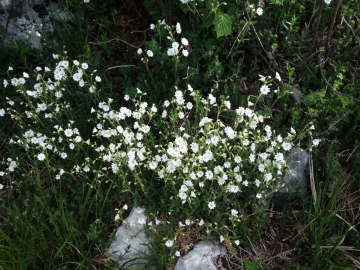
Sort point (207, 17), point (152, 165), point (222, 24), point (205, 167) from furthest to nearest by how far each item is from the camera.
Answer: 1. point (207, 17)
2. point (222, 24)
3. point (152, 165)
4. point (205, 167)

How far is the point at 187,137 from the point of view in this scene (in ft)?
10.0

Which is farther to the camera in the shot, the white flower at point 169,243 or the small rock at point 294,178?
the small rock at point 294,178

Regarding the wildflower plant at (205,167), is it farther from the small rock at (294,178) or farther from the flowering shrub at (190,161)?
the small rock at (294,178)

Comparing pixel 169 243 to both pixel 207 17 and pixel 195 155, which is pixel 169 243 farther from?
pixel 207 17

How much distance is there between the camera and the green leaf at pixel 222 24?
3373 mm

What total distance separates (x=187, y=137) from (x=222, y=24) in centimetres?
104

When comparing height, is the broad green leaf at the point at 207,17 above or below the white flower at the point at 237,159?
above

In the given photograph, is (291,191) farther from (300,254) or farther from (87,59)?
(87,59)

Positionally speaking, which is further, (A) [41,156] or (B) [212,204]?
(A) [41,156]

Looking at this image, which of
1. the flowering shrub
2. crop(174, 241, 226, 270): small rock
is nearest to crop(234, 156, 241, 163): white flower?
the flowering shrub

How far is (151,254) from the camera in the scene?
3129mm

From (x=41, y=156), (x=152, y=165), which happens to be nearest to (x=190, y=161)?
(x=152, y=165)

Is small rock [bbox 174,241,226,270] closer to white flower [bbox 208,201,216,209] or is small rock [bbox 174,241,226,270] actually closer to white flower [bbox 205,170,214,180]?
white flower [bbox 208,201,216,209]

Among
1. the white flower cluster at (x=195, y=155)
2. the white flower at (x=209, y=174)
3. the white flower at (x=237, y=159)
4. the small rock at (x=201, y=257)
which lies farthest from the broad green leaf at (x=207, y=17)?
the small rock at (x=201, y=257)
